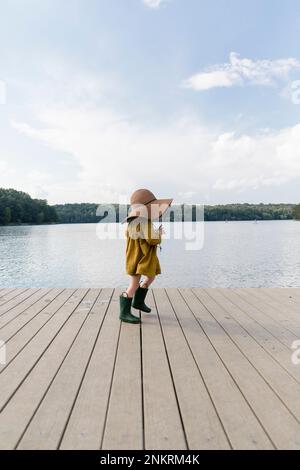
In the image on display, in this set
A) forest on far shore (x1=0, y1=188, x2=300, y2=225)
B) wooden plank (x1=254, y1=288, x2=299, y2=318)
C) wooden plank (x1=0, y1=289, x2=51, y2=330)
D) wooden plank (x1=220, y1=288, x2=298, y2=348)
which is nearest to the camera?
wooden plank (x1=220, y1=288, x2=298, y2=348)

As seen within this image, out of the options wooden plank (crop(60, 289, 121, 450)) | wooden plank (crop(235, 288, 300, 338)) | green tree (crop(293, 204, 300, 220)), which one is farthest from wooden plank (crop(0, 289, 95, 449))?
green tree (crop(293, 204, 300, 220))

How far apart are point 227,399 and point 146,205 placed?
191 centimetres

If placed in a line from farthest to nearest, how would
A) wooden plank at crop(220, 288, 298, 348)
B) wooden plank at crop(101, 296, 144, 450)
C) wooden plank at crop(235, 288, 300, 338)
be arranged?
wooden plank at crop(235, 288, 300, 338) → wooden plank at crop(220, 288, 298, 348) → wooden plank at crop(101, 296, 144, 450)

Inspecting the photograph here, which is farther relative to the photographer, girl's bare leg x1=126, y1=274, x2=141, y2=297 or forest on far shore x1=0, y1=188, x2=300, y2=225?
forest on far shore x1=0, y1=188, x2=300, y2=225

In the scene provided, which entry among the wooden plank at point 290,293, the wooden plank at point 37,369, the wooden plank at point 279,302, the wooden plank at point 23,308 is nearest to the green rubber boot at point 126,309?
the wooden plank at point 37,369

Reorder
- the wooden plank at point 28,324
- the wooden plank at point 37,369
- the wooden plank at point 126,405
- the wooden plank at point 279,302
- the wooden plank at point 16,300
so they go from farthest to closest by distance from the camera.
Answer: the wooden plank at point 16,300
the wooden plank at point 279,302
the wooden plank at point 28,324
the wooden plank at point 37,369
the wooden plank at point 126,405

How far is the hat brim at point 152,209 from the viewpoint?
3229 millimetres

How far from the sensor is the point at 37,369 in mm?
2174

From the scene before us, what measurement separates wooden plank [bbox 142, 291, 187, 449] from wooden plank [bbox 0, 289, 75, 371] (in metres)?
0.93

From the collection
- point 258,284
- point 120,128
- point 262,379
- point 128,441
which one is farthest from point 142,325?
point 120,128

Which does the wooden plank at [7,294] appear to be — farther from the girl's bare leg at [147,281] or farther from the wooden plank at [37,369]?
the girl's bare leg at [147,281]

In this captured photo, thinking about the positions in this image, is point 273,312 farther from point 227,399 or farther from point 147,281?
point 227,399

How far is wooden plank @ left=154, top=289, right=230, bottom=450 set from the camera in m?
1.43

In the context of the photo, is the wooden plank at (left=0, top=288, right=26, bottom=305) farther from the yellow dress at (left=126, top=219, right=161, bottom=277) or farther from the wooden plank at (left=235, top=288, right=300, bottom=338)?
the wooden plank at (left=235, top=288, right=300, bottom=338)
